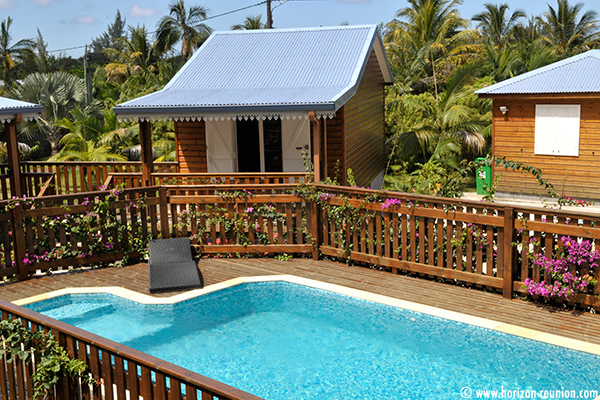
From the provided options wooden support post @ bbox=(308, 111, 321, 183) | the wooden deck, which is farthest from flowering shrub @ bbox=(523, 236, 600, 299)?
wooden support post @ bbox=(308, 111, 321, 183)

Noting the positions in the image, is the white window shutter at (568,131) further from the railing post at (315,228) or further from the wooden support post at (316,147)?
the railing post at (315,228)

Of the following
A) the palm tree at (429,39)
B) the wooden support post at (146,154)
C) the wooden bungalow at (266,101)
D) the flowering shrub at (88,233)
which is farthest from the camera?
the palm tree at (429,39)

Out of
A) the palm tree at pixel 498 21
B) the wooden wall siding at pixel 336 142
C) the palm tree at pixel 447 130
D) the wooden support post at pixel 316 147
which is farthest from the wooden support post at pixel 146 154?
the palm tree at pixel 498 21

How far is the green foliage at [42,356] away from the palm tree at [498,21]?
172 ft

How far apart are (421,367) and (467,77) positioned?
15809 mm

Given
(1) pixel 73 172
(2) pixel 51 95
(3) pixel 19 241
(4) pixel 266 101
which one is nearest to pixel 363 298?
(3) pixel 19 241

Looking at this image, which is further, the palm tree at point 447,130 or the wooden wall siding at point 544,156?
the palm tree at point 447,130

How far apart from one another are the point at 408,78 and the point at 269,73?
79.9ft

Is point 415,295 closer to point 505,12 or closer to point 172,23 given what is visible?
point 172,23

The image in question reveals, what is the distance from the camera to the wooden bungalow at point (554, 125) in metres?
15.3

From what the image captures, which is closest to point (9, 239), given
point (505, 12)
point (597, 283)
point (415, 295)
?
point (415, 295)

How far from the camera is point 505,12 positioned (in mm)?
53500

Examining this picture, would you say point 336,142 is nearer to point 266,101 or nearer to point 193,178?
point 266,101

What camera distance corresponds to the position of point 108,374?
4.51 metres
